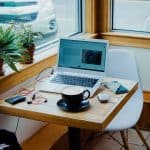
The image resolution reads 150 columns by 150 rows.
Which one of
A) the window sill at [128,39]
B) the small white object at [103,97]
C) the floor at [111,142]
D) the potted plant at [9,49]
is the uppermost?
the potted plant at [9,49]

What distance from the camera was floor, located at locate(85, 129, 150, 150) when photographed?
2.94 metres

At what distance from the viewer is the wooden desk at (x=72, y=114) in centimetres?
179

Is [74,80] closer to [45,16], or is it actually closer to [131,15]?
[45,16]

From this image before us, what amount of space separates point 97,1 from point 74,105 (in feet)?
5.37

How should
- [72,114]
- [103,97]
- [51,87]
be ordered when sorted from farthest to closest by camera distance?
1. [51,87]
2. [103,97]
3. [72,114]

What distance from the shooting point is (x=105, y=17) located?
3.34 m

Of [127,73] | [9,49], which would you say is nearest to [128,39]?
[127,73]

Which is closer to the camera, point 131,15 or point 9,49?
point 9,49

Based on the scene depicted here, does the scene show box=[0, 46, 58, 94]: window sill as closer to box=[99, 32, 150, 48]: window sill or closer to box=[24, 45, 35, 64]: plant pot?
box=[24, 45, 35, 64]: plant pot

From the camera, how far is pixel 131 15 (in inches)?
129

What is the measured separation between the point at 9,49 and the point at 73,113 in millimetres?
572

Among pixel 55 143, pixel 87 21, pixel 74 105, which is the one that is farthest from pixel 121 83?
pixel 87 21

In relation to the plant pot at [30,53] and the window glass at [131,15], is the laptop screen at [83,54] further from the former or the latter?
the window glass at [131,15]

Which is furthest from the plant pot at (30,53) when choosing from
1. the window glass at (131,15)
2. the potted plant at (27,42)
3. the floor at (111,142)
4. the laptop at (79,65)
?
the window glass at (131,15)
